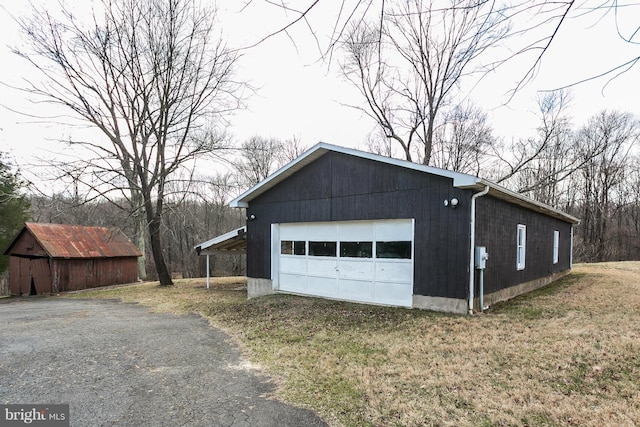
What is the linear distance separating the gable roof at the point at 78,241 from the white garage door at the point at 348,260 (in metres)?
9.47

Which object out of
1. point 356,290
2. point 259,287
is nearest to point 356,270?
point 356,290

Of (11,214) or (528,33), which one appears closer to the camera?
(528,33)

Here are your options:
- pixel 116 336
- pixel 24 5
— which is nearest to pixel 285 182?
pixel 116 336

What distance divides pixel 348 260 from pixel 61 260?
45.5 feet

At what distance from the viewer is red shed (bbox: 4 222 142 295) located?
15008 mm

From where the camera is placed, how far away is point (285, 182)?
33.7 feet

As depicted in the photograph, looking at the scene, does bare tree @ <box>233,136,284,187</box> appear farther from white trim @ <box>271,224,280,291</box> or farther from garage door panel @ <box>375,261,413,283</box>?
garage door panel @ <box>375,261,413,283</box>

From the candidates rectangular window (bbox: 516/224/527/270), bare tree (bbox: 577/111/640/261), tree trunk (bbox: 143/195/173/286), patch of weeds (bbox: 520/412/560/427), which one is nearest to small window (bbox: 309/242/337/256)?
rectangular window (bbox: 516/224/527/270)

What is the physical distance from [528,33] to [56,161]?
14.6 m

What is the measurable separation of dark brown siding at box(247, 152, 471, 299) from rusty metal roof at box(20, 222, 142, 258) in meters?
9.43

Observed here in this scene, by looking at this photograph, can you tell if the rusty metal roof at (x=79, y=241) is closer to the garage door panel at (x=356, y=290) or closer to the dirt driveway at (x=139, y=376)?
the dirt driveway at (x=139, y=376)

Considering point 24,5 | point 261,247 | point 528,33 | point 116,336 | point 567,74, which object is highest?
point 24,5

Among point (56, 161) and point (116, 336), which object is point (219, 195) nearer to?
point (56, 161)

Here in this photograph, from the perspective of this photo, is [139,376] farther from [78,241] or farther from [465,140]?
[465,140]
